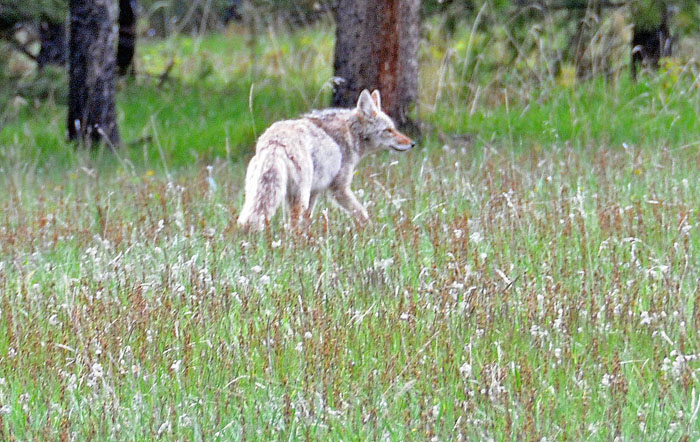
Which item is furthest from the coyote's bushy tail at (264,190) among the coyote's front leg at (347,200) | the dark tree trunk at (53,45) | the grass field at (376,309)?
the dark tree trunk at (53,45)

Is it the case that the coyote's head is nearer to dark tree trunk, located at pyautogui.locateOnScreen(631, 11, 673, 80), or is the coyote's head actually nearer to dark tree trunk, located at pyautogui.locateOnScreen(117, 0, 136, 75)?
dark tree trunk, located at pyautogui.locateOnScreen(631, 11, 673, 80)

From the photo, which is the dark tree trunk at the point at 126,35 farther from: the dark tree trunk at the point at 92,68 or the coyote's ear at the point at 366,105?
the coyote's ear at the point at 366,105

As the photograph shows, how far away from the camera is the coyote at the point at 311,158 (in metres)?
6.20

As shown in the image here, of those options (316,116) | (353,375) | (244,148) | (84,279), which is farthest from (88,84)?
(353,375)

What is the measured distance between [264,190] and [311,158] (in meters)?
0.85

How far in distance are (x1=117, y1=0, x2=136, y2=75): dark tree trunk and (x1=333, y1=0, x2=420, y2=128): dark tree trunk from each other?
6.20 metres

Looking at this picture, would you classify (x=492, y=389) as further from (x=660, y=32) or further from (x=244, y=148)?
(x=660, y=32)

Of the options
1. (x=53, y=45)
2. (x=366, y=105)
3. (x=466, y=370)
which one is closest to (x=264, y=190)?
(x=366, y=105)

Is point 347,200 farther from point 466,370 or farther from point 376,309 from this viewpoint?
point 466,370

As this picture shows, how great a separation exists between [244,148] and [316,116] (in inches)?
110

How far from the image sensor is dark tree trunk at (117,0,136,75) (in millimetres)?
15016

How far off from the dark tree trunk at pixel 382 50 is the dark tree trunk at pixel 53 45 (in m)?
6.96

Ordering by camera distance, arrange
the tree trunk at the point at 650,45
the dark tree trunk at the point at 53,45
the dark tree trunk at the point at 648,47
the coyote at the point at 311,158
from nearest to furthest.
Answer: the coyote at the point at 311,158 → the tree trunk at the point at 650,45 → the dark tree trunk at the point at 648,47 → the dark tree trunk at the point at 53,45

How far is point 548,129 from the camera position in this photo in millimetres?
9406
